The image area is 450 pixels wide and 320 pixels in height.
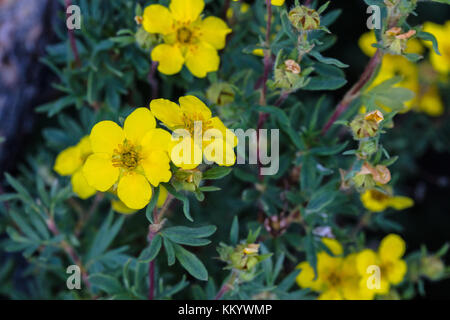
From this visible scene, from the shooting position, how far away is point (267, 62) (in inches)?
65.1

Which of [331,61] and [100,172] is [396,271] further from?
[100,172]

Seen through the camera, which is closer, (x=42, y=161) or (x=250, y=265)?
(x=250, y=265)

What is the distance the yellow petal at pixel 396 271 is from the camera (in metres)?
1.95

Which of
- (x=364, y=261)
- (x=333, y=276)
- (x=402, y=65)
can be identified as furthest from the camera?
(x=402, y=65)

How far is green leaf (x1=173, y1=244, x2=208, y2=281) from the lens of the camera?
4.91 feet

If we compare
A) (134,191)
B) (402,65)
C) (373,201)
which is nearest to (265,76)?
(134,191)

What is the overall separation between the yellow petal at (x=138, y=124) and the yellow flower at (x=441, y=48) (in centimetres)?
170

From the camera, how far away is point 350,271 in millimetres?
1962

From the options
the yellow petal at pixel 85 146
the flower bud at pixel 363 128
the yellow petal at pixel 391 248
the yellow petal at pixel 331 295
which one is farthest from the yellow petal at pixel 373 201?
the yellow petal at pixel 85 146

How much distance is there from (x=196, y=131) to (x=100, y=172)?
293 mm

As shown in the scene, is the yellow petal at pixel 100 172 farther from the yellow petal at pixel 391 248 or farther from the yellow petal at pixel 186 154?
the yellow petal at pixel 391 248

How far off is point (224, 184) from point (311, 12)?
1.10 metres
